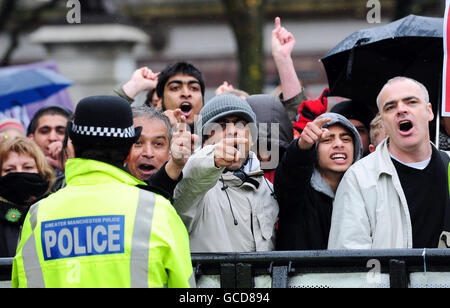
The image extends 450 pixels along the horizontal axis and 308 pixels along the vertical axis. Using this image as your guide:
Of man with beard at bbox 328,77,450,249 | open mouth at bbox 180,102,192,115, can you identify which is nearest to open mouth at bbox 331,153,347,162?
man with beard at bbox 328,77,450,249

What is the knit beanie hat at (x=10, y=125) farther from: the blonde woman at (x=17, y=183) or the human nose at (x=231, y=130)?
the human nose at (x=231, y=130)

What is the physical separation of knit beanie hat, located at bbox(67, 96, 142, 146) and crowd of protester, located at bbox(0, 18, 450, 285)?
77 mm

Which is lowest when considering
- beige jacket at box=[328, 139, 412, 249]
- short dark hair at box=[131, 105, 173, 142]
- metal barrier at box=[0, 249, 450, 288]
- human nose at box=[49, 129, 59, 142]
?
metal barrier at box=[0, 249, 450, 288]

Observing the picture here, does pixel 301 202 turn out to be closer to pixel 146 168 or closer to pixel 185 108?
pixel 146 168

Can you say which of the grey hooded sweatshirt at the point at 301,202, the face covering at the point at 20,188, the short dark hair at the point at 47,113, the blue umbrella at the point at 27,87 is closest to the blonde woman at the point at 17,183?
the face covering at the point at 20,188

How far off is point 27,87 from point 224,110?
422 centimetres

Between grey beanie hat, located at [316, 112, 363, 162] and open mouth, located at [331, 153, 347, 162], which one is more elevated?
grey beanie hat, located at [316, 112, 363, 162]

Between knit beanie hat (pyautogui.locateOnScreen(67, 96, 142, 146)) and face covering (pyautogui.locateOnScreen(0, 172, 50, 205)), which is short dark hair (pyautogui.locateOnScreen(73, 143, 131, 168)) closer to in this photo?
knit beanie hat (pyautogui.locateOnScreen(67, 96, 142, 146))

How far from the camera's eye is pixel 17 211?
5.96 meters

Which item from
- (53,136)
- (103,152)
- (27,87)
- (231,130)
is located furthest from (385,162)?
(27,87)

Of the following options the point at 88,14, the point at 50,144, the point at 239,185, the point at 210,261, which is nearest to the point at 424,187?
the point at 239,185

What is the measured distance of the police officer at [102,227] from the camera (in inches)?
154

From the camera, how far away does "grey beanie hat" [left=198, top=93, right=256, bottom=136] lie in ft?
17.2

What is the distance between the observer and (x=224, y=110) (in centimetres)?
524
